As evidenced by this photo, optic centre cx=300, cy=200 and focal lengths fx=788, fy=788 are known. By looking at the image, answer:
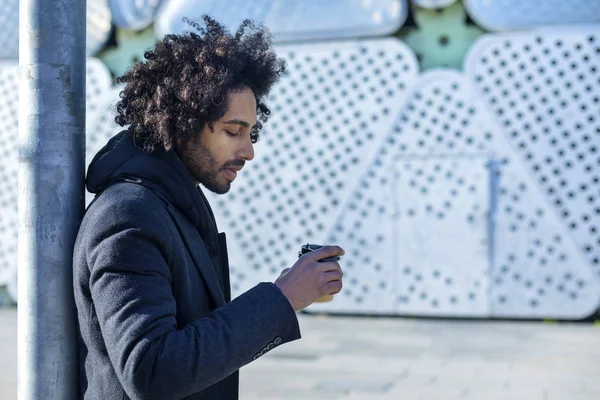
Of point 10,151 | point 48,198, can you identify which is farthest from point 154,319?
point 10,151

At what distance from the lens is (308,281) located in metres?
1.78

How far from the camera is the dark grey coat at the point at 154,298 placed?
157cm

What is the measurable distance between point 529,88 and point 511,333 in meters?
2.49

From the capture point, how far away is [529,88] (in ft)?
26.2

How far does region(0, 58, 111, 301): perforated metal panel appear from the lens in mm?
9242

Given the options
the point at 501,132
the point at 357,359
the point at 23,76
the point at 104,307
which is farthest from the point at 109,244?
the point at 501,132

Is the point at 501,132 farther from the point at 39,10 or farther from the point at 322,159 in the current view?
the point at 39,10

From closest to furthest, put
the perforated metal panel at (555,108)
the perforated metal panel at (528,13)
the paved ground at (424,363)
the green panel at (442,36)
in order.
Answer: the paved ground at (424,363), the perforated metal panel at (555,108), the perforated metal panel at (528,13), the green panel at (442,36)

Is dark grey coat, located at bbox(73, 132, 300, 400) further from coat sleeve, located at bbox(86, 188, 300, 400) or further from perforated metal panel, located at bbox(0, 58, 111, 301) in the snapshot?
perforated metal panel, located at bbox(0, 58, 111, 301)

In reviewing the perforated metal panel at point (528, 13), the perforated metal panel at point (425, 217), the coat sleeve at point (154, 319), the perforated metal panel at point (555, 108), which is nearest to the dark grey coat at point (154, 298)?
the coat sleeve at point (154, 319)

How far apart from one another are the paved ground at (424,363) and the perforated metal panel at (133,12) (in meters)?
3.66

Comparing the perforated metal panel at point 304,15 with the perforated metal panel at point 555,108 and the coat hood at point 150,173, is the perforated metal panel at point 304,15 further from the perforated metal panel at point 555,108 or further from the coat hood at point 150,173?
the coat hood at point 150,173

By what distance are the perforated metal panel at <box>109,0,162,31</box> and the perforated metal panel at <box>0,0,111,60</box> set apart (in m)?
0.10

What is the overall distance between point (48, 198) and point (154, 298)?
0.46 meters
